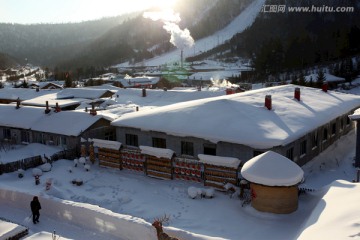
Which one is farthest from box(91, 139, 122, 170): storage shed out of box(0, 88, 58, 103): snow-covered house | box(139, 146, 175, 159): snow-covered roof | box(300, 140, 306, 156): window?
box(0, 88, 58, 103): snow-covered house

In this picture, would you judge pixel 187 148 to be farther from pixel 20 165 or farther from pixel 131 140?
pixel 20 165

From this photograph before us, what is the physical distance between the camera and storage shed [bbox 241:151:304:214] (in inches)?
632

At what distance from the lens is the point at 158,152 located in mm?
21516

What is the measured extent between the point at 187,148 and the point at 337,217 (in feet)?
41.5

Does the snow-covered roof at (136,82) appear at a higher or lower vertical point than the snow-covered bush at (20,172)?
lower

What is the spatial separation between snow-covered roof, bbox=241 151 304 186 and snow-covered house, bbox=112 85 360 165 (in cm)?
315

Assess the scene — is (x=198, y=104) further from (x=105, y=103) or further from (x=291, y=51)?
(x=291, y=51)

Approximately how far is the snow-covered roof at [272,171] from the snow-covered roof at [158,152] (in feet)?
17.6

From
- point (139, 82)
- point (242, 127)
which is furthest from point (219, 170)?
point (139, 82)

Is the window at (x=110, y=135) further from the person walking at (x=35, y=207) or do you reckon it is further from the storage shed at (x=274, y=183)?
the storage shed at (x=274, y=183)

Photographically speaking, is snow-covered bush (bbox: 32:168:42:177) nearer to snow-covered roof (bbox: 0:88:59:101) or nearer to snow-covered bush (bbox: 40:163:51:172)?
snow-covered bush (bbox: 40:163:51:172)

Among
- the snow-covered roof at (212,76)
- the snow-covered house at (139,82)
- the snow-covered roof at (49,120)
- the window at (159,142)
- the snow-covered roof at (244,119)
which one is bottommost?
the snow-covered roof at (212,76)

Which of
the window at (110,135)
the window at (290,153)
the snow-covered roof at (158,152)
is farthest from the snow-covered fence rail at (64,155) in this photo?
the window at (290,153)

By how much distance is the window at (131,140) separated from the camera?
25.7 meters
